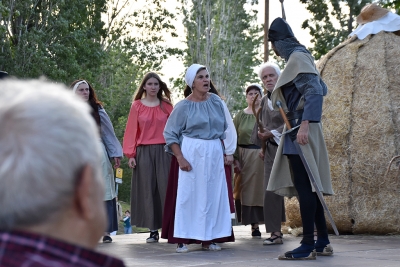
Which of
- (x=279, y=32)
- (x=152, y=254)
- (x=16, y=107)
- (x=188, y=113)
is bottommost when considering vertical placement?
(x=152, y=254)

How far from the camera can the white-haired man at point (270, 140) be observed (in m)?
8.13

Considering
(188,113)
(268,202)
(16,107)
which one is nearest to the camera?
(16,107)

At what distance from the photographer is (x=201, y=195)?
7.54 metres

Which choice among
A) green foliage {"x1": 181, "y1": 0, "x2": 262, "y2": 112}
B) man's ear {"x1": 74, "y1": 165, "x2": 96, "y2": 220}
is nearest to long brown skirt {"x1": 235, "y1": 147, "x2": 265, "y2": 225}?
man's ear {"x1": 74, "y1": 165, "x2": 96, "y2": 220}

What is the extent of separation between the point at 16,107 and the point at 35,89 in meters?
0.07

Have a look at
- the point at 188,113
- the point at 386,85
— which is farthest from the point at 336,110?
the point at 188,113

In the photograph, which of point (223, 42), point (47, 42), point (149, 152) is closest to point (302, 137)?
point (149, 152)

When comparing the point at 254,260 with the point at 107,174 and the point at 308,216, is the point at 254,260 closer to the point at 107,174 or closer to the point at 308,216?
the point at 308,216

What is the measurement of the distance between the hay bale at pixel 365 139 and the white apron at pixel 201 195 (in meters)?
1.85

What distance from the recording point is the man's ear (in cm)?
125

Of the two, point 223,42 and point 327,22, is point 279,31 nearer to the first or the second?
point 327,22

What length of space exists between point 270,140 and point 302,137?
2454mm

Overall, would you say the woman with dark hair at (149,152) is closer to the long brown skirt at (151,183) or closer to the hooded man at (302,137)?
the long brown skirt at (151,183)

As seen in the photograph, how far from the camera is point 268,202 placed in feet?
28.1
